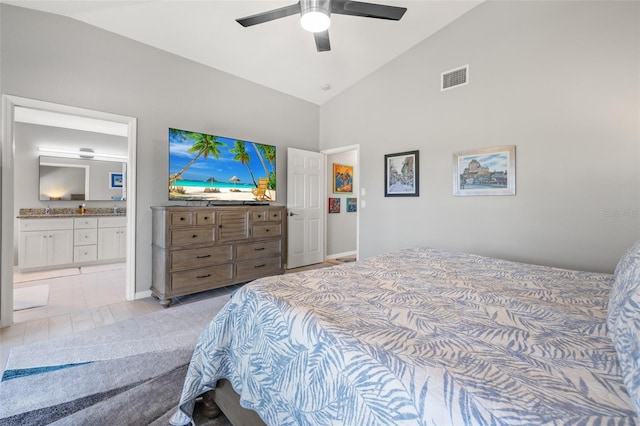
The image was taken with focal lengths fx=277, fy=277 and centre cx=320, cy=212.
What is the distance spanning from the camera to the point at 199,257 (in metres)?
3.19

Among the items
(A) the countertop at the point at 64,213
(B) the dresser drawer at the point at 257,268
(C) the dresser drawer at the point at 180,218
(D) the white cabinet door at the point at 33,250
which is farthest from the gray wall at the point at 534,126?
(D) the white cabinet door at the point at 33,250

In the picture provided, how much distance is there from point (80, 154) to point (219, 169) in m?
3.49

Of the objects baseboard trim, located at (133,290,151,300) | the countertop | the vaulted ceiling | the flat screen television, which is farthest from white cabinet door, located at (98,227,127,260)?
the vaulted ceiling

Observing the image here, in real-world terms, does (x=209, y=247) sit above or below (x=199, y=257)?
above

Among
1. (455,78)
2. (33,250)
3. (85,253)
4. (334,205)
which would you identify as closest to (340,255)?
(334,205)

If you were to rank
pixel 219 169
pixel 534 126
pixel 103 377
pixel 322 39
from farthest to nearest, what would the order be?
pixel 219 169 < pixel 534 126 < pixel 322 39 < pixel 103 377

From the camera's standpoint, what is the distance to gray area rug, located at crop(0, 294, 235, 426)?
1462 millimetres

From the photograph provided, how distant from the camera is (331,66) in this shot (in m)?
4.00

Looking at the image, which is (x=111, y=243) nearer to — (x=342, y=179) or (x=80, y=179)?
(x=80, y=179)

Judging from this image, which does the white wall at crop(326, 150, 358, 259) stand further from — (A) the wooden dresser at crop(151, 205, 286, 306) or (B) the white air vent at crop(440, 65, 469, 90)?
(B) the white air vent at crop(440, 65, 469, 90)

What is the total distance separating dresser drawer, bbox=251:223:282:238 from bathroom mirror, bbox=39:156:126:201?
11.9 feet

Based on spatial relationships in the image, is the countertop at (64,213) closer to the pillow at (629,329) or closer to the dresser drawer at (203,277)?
the dresser drawer at (203,277)

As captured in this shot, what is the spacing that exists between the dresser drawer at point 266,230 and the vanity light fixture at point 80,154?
3.80 metres

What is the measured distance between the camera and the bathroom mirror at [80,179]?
15.8 ft
